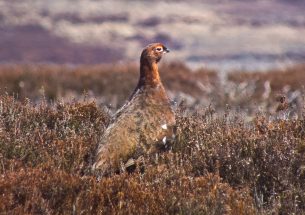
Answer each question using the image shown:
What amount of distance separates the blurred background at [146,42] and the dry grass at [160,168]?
55.3 ft

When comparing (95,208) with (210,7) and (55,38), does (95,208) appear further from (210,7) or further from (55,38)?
(210,7)

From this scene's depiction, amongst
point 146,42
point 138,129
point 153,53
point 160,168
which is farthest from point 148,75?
point 146,42

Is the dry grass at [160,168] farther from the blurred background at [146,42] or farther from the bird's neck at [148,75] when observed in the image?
the blurred background at [146,42]

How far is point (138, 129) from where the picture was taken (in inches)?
309

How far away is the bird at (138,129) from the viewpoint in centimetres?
755

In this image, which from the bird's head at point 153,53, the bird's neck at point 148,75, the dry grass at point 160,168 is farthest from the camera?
the bird's head at point 153,53

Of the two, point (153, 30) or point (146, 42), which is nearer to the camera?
point (146, 42)

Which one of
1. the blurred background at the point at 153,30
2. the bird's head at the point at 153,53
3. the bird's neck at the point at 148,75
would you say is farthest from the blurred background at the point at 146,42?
the bird's neck at the point at 148,75

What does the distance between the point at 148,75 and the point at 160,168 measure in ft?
5.30

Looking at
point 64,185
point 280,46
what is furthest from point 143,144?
point 280,46

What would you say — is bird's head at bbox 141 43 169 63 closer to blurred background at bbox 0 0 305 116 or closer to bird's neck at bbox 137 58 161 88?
bird's neck at bbox 137 58 161 88

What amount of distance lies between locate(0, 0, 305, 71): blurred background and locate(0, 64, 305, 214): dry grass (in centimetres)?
3590

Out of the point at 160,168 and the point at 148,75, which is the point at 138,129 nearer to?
the point at 160,168

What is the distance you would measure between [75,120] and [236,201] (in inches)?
110
